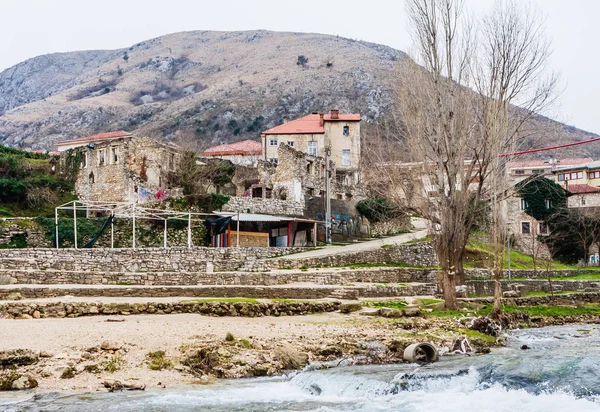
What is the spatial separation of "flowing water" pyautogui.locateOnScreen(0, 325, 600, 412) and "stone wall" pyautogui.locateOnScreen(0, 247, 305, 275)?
1384 cm

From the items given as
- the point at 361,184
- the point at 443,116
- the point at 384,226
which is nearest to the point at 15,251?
the point at 443,116

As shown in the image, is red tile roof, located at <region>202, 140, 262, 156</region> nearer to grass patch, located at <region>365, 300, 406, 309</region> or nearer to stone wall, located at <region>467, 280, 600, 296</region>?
stone wall, located at <region>467, 280, 600, 296</region>

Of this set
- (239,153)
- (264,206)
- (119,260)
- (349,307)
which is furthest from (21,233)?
(239,153)

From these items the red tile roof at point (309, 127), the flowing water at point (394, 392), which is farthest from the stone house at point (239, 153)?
the flowing water at point (394, 392)

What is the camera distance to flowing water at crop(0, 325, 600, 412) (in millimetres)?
11953

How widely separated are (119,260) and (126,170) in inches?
520

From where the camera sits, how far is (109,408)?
37.9ft

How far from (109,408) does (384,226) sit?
40.7m

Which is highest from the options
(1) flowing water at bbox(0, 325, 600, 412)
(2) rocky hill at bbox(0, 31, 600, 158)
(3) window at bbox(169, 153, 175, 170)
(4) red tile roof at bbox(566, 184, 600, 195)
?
(2) rocky hill at bbox(0, 31, 600, 158)

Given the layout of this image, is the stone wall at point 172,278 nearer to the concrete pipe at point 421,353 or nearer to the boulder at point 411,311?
the boulder at point 411,311

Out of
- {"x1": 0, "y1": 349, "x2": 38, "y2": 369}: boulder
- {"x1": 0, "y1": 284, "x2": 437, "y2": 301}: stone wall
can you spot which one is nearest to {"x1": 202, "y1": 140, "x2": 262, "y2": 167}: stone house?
{"x1": 0, "y1": 284, "x2": 437, "y2": 301}: stone wall

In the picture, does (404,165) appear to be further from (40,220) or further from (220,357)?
(40,220)

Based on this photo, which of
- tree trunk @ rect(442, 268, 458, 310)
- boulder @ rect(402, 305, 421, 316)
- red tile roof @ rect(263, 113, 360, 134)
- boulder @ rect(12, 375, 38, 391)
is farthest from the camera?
red tile roof @ rect(263, 113, 360, 134)

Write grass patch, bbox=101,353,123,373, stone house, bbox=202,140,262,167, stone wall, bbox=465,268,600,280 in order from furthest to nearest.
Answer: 1. stone house, bbox=202,140,262,167
2. stone wall, bbox=465,268,600,280
3. grass patch, bbox=101,353,123,373
